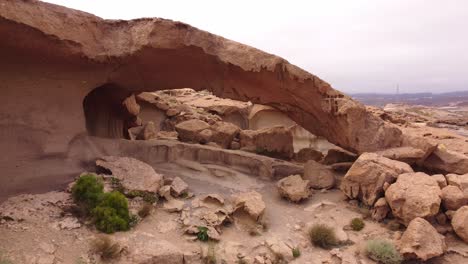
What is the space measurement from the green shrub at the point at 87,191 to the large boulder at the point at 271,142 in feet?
17.7

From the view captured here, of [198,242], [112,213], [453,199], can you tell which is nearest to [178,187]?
[198,242]

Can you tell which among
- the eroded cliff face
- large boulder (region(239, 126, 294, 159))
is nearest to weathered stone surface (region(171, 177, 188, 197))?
the eroded cliff face

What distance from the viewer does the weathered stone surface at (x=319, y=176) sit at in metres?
Result: 9.66

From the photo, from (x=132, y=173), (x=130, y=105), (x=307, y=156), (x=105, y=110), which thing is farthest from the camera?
(x=130, y=105)

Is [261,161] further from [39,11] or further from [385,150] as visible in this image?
[39,11]

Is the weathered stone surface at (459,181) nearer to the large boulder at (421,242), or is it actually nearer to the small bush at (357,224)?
the large boulder at (421,242)

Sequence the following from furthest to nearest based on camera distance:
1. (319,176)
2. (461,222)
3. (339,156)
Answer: (339,156) < (319,176) < (461,222)

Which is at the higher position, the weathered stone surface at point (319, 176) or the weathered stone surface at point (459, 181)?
the weathered stone surface at point (459, 181)

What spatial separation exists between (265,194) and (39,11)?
5889mm

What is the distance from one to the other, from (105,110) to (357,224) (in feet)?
24.3

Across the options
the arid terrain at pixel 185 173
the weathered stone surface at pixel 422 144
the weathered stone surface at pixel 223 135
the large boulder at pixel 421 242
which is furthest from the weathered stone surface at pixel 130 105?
the large boulder at pixel 421 242

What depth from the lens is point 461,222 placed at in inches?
279

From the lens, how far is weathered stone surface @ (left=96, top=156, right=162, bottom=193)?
7773mm

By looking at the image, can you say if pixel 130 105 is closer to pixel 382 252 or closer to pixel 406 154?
pixel 406 154
